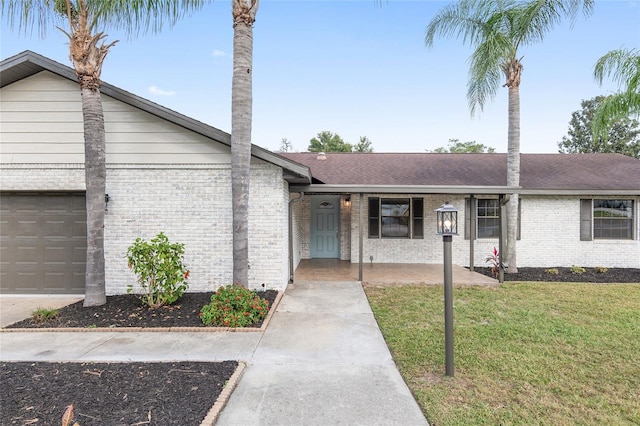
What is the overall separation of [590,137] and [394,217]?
3344cm

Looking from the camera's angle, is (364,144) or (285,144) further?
(285,144)

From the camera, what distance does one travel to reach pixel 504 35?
820cm

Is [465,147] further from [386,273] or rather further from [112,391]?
[112,391]

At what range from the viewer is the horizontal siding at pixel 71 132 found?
636 centimetres

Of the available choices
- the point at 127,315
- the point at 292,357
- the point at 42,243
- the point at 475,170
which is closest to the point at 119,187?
the point at 42,243

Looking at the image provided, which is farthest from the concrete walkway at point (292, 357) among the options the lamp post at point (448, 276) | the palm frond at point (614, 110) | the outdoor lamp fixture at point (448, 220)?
the palm frond at point (614, 110)

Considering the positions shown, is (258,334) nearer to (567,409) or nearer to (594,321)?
(567,409)

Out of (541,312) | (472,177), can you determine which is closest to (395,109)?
(472,177)

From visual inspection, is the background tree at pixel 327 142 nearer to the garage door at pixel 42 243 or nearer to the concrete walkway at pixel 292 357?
the garage door at pixel 42 243

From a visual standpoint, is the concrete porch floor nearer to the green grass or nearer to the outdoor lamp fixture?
the green grass

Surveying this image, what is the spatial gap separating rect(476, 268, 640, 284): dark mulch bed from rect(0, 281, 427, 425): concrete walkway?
563 cm

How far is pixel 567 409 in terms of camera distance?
276cm

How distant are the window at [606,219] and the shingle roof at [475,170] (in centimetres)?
65

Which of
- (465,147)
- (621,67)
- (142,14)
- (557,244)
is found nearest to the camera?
(142,14)
